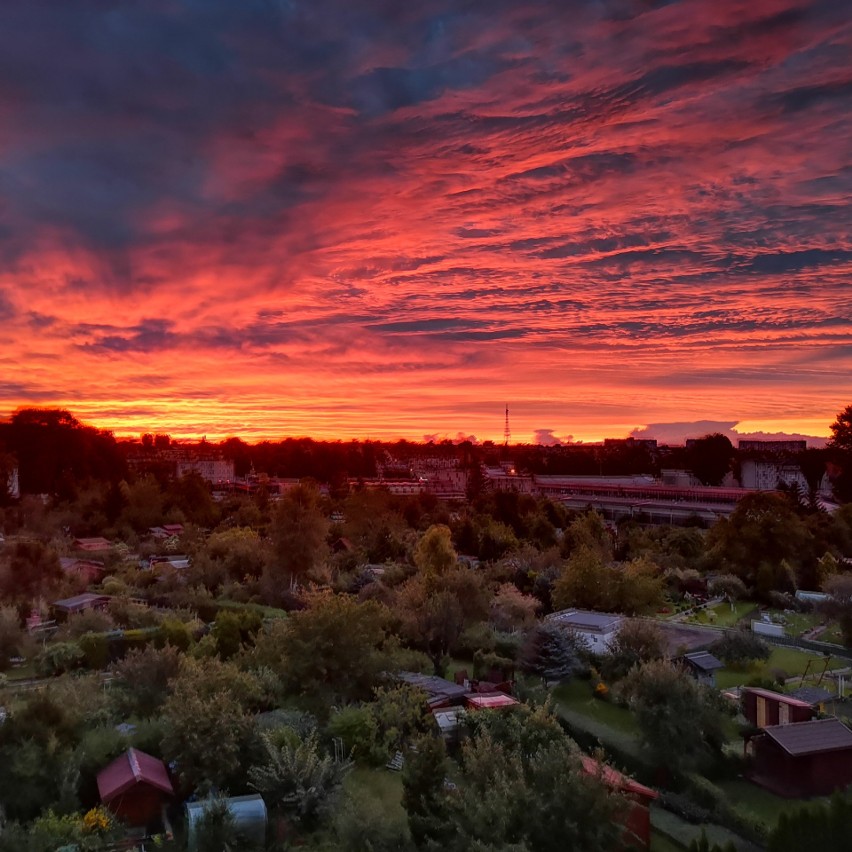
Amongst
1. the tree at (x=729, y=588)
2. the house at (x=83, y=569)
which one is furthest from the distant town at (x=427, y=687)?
the house at (x=83, y=569)

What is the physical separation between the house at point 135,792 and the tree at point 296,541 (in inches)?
792

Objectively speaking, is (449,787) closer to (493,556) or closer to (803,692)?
(803,692)

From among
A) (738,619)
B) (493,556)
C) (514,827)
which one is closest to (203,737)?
(514,827)

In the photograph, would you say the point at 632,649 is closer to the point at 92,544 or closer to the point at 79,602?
the point at 79,602

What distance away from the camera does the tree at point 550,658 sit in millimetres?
20938

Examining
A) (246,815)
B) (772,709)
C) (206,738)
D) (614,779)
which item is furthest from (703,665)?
(206,738)

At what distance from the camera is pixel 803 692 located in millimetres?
18938

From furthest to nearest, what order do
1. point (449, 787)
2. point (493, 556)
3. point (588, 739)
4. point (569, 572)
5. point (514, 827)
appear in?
point (493, 556) < point (569, 572) < point (588, 739) < point (449, 787) < point (514, 827)

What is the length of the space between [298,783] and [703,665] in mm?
12279

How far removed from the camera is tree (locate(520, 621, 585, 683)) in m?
20.9

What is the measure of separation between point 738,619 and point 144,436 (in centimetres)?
11748

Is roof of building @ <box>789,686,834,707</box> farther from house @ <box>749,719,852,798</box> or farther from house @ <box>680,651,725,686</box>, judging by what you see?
house @ <box>749,719,852,798</box>

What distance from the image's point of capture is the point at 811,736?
588 inches

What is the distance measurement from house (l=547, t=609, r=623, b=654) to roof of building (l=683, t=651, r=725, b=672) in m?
2.36
